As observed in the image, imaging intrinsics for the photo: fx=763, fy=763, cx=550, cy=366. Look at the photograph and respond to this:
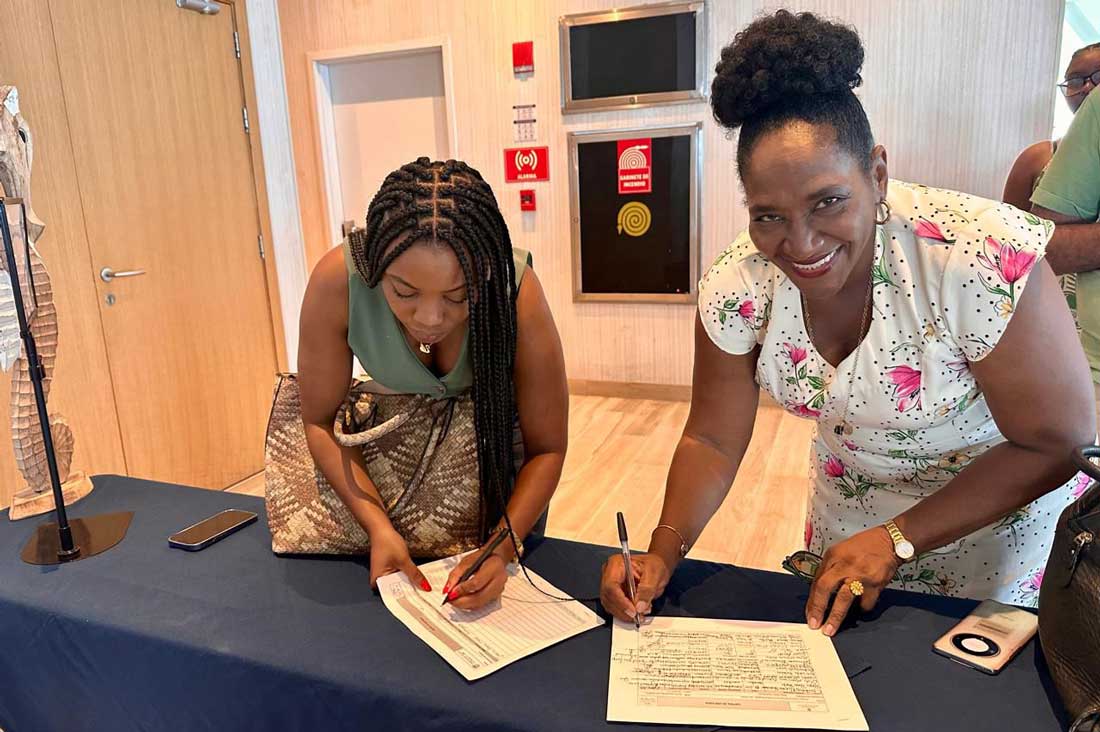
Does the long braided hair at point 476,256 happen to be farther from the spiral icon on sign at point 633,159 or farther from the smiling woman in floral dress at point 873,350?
the spiral icon on sign at point 633,159

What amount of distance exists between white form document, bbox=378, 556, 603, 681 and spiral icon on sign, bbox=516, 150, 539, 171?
345 cm

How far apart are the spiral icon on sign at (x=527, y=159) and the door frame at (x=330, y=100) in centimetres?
40

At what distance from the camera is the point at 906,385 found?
1032 mm

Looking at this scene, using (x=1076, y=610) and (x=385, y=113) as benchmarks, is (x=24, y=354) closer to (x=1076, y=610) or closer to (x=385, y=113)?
(x=1076, y=610)

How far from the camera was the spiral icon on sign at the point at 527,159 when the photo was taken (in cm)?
428

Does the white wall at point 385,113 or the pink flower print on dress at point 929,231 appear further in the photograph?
the white wall at point 385,113

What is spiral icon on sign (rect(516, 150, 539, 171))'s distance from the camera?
428cm

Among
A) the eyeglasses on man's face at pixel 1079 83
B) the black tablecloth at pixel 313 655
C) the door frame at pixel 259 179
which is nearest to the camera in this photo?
the black tablecloth at pixel 313 655

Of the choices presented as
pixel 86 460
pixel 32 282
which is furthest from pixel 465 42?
pixel 32 282

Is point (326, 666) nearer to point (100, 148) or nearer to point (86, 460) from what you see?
point (86, 460)

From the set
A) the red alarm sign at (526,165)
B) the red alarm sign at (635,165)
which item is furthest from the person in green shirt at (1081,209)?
the red alarm sign at (526,165)

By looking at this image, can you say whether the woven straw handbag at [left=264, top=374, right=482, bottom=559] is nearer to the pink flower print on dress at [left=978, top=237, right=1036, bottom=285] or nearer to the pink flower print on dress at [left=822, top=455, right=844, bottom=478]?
the pink flower print on dress at [left=822, top=455, right=844, bottom=478]

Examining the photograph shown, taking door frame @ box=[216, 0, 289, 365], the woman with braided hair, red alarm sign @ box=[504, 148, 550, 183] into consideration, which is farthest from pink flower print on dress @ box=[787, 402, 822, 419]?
red alarm sign @ box=[504, 148, 550, 183]

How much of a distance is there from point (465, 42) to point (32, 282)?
3357 mm
